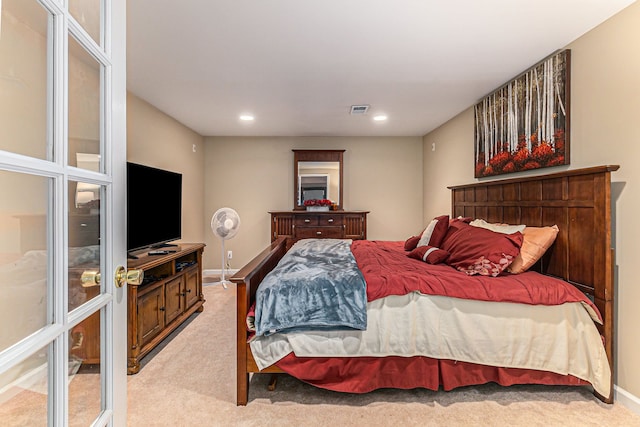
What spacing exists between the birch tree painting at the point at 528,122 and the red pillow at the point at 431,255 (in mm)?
1085

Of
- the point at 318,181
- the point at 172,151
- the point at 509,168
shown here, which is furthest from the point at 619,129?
the point at 172,151

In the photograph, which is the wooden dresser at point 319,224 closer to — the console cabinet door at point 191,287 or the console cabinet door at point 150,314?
the console cabinet door at point 191,287

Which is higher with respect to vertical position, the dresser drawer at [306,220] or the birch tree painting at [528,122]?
the birch tree painting at [528,122]

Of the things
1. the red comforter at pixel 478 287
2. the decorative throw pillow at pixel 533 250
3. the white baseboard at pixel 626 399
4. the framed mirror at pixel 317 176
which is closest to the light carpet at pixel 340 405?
the white baseboard at pixel 626 399

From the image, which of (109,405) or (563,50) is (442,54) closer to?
(563,50)

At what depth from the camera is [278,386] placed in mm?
2193

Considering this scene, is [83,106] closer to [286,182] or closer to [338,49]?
[338,49]

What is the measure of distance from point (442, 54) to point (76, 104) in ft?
8.33

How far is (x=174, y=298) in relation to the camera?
10.2ft

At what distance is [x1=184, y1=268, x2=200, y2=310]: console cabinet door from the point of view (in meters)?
3.39

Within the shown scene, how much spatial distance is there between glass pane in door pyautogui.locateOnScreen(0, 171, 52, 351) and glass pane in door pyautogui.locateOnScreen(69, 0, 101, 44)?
39 centimetres

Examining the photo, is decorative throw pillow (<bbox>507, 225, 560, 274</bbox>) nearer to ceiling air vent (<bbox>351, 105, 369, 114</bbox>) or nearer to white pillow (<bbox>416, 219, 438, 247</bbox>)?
white pillow (<bbox>416, 219, 438, 247</bbox>)

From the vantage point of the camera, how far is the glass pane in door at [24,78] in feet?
1.76

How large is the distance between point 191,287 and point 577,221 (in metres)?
3.49
